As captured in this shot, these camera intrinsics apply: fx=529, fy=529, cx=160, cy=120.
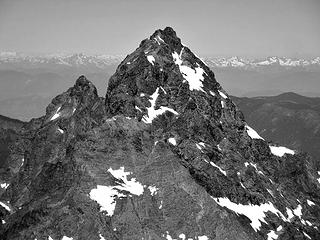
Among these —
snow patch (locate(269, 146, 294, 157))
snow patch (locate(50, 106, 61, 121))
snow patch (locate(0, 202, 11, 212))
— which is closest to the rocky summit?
snow patch (locate(0, 202, 11, 212))

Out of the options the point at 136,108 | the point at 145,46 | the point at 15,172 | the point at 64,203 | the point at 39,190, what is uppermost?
the point at 145,46

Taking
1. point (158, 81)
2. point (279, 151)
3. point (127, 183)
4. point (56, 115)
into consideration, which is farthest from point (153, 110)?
point (56, 115)

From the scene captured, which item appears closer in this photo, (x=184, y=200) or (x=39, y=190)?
(x=184, y=200)

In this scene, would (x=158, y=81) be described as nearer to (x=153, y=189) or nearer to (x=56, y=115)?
(x=153, y=189)

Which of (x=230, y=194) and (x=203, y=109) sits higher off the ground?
(x=203, y=109)

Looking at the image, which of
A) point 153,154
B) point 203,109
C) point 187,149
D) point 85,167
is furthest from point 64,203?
point 203,109

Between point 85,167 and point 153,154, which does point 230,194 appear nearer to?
point 153,154
